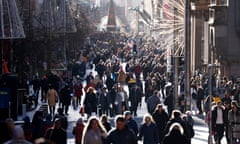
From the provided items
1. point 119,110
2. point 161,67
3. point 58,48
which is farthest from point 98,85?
point 58,48

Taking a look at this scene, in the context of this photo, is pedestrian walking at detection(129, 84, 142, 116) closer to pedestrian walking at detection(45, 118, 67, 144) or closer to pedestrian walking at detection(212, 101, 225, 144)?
pedestrian walking at detection(212, 101, 225, 144)

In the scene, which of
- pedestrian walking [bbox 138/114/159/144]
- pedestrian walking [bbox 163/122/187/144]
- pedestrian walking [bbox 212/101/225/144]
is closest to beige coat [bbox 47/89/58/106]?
pedestrian walking [bbox 212/101/225/144]

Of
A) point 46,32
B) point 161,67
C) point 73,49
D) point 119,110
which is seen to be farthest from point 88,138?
point 73,49

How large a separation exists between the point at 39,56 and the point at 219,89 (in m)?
18.5

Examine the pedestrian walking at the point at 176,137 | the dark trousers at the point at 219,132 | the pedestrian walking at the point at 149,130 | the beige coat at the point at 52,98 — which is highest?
the pedestrian walking at the point at 176,137

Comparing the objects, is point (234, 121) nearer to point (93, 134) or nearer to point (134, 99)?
point (93, 134)

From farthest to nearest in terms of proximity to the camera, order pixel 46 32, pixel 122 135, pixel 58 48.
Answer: pixel 58 48 < pixel 46 32 < pixel 122 135

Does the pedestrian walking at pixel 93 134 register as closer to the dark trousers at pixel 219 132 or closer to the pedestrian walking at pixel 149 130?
the pedestrian walking at pixel 149 130

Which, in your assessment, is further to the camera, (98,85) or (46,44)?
(46,44)

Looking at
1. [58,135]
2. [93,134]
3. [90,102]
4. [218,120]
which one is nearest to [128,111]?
[218,120]

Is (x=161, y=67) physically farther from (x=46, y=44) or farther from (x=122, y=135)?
(x=122, y=135)

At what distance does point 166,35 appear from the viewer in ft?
177

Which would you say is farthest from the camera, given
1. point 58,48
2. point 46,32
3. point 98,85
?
point 58,48

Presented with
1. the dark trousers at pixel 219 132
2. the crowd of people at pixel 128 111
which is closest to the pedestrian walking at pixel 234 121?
the crowd of people at pixel 128 111
